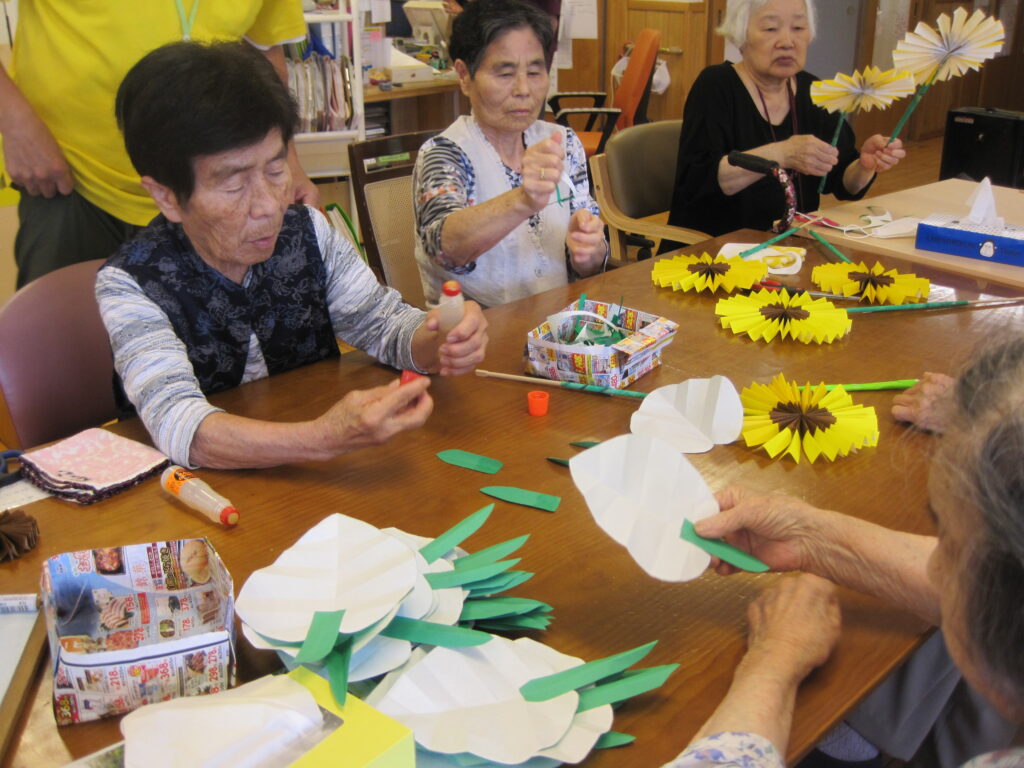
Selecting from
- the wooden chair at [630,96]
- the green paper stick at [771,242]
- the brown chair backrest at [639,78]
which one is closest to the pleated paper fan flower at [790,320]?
the green paper stick at [771,242]

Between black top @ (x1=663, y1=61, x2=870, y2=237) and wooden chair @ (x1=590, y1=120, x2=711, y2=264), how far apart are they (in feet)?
0.40

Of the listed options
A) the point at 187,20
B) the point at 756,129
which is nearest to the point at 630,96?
the point at 756,129

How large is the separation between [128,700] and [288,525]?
356 mm

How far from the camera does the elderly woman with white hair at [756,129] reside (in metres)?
2.79

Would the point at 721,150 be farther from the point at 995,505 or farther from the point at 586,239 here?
the point at 995,505

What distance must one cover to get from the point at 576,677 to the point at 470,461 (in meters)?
0.49

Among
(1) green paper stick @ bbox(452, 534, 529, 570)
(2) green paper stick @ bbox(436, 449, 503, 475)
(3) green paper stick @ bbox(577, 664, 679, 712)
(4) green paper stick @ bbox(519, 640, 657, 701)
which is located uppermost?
(1) green paper stick @ bbox(452, 534, 529, 570)

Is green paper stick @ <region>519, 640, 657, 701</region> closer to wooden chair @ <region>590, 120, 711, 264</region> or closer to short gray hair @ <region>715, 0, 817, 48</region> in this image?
wooden chair @ <region>590, 120, 711, 264</region>

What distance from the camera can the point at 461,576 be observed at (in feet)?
3.34

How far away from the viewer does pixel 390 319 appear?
1.80 m

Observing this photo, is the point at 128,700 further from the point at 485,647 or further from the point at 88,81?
the point at 88,81

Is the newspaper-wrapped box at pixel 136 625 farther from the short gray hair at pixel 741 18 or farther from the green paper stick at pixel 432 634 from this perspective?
the short gray hair at pixel 741 18

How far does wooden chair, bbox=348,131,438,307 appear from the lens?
255 cm

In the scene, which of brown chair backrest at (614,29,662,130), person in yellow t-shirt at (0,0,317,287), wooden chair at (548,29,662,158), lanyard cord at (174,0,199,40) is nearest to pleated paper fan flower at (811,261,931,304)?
person in yellow t-shirt at (0,0,317,287)
